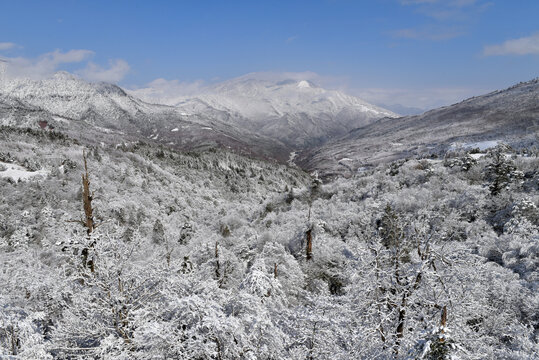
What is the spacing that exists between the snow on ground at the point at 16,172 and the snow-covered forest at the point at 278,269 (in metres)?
0.26

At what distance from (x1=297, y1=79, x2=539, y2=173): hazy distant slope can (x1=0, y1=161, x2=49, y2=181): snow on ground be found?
100 meters

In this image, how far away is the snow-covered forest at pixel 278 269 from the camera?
21.1ft

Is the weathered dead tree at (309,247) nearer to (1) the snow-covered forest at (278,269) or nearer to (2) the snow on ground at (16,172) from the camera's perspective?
(1) the snow-covered forest at (278,269)

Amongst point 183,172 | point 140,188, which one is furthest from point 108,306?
point 183,172

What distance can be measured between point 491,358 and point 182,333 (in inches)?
337

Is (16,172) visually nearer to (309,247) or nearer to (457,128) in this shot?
(309,247)

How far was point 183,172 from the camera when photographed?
240 feet

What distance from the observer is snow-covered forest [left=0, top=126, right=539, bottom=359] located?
642 centimetres

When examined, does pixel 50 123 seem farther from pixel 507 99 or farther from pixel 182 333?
pixel 507 99

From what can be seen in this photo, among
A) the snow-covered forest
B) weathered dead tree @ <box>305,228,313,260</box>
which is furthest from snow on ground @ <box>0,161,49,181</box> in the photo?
weathered dead tree @ <box>305,228,313,260</box>

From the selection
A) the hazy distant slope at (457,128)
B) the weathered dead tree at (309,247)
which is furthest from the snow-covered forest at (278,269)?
the hazy distant slope at (457,128)

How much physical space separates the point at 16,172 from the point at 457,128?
13713 cm

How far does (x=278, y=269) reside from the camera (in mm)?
18141

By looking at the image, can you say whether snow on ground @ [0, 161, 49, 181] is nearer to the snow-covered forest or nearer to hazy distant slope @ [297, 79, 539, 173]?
the snow-covered forest
